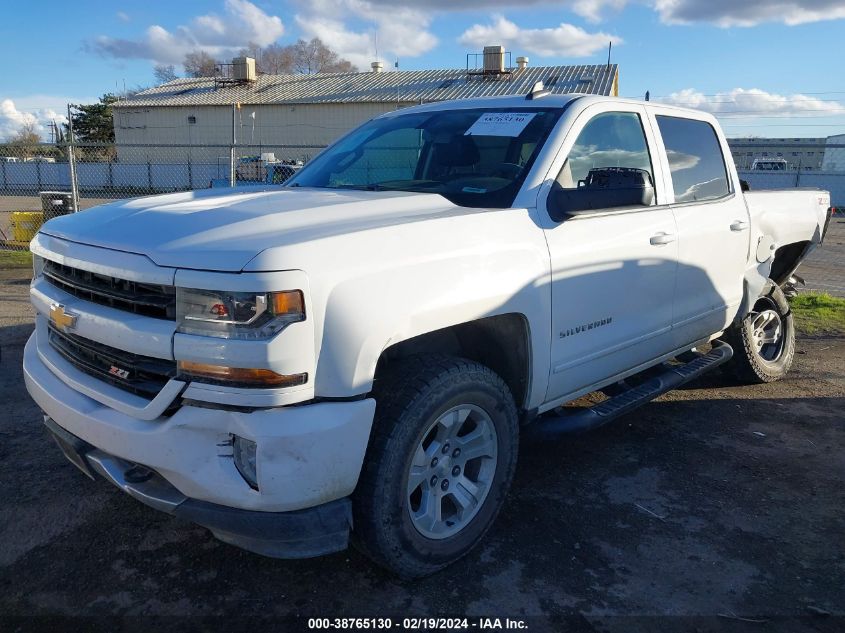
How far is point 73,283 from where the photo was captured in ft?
8.93

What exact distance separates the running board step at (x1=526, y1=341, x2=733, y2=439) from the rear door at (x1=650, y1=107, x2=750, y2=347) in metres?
0.18

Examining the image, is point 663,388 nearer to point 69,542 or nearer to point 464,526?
point 464,526

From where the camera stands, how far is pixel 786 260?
575 cm

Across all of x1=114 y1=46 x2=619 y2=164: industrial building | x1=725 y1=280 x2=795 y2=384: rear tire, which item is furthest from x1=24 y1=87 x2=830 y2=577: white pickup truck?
x1=114 y1=46 x2=619 y2=164: industrial building

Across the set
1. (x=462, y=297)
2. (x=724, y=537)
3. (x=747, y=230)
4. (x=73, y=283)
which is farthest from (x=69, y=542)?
(x=747, y=230)

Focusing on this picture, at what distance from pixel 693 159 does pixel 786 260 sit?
192 cm

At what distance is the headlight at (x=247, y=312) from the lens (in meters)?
2.22

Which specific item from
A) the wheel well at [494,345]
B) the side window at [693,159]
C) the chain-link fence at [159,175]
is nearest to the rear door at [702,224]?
the side window at [693,159]

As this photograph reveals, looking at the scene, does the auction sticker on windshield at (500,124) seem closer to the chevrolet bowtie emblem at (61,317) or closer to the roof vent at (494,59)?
the chevrolet bowtie emblem at (61,317)

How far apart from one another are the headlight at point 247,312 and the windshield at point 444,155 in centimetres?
131

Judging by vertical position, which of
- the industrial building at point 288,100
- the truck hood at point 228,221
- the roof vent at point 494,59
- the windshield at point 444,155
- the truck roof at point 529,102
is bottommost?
the truck hood at point 228,221

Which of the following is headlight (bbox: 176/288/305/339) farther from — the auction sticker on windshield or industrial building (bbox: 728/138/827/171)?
industrial building (bbox: 728/138/827/171)

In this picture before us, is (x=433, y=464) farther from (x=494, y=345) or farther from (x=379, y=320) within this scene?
(x=379, y=320)

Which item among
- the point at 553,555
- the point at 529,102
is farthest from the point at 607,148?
the point at 553,555
